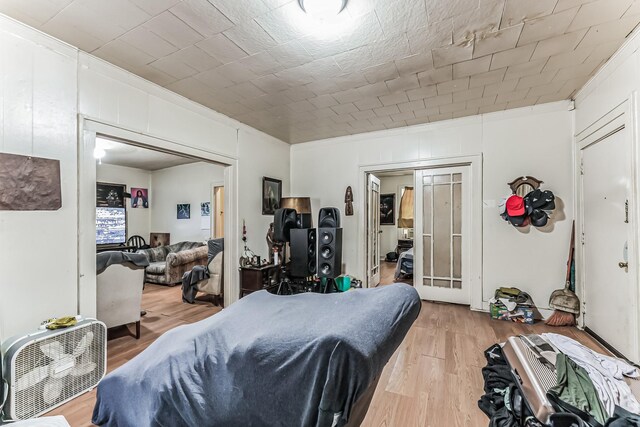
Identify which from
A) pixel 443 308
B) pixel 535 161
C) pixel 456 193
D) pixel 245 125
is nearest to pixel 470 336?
pixel 443 308

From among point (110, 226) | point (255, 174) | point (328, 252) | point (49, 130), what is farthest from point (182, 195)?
point (49, 130)

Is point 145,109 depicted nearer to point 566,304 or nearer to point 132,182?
point 566,304

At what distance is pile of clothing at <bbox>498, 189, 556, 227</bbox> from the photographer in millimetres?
3250

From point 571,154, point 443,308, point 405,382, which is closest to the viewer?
point 405,382

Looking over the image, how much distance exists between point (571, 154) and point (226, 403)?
4163 mm

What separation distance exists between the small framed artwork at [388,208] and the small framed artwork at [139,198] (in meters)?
6.37

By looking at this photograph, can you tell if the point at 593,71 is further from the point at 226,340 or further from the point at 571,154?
the point at 226,340

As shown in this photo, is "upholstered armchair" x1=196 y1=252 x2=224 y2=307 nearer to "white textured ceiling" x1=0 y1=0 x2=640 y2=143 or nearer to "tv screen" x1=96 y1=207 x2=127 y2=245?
"white textured ceiling" x1=0 y1=0 x2=640 y2=143

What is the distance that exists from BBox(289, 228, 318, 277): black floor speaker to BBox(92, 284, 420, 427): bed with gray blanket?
7.50 feet

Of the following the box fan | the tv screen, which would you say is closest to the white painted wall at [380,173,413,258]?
the tv screen

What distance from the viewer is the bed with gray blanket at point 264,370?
822mm

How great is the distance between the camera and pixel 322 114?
3.59 m

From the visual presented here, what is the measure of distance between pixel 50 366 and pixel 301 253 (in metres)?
2.36

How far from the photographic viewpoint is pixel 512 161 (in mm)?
3506
